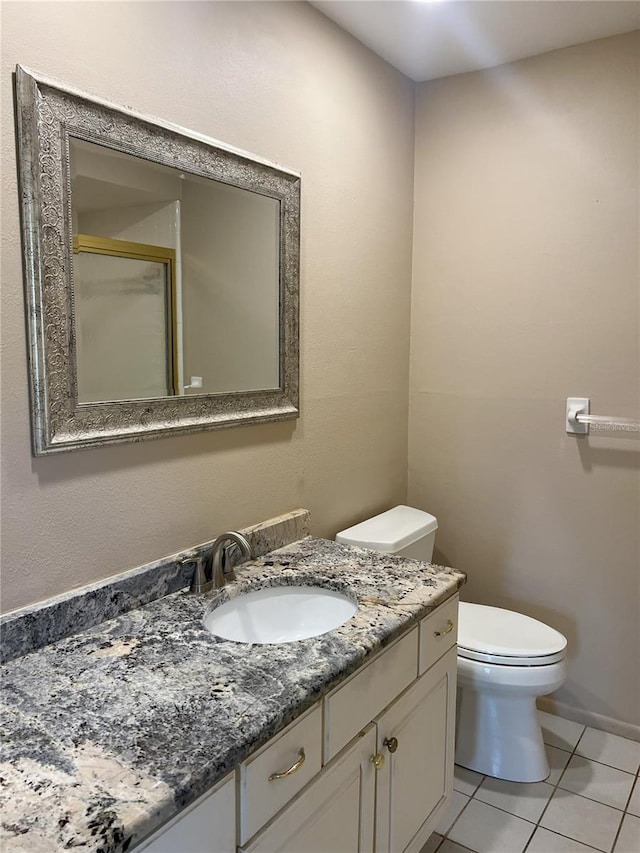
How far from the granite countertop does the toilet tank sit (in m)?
0.53

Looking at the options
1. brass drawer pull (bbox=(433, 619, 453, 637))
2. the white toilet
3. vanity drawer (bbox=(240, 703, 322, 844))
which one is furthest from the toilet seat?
vanity drawer (bbox=(240, 703, 322, 844))

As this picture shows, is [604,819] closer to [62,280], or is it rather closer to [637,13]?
[62,280]

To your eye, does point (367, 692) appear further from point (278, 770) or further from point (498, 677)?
point (498, 677)

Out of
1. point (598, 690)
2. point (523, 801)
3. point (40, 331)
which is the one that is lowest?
point (523, 801)

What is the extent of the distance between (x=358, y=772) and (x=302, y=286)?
1318 mm

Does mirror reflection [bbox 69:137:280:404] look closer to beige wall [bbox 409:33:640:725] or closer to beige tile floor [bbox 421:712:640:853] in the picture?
beige wall [bbox 409:33:640:725]

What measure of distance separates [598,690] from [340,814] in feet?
4.81

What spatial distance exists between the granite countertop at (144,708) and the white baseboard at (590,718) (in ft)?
4.02

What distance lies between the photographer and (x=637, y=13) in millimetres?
1952

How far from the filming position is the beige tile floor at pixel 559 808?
184 centimetres

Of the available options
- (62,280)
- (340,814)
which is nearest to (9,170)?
(62,280)

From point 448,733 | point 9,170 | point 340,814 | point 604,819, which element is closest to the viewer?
point 9,170

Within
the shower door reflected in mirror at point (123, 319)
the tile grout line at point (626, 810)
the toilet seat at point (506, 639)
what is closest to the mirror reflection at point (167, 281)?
the shower door reflected in mirror at point (123, 319)

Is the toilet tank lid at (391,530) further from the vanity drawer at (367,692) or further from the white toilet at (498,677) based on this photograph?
the vanity drawer at (367,692)
